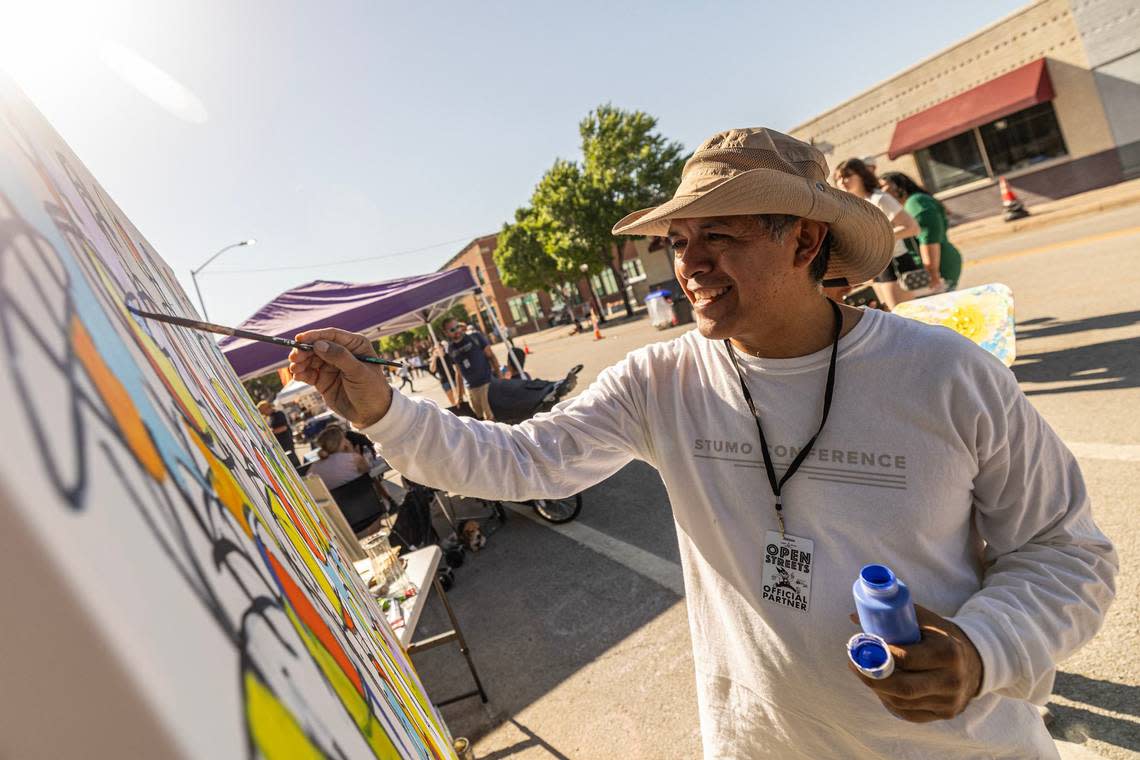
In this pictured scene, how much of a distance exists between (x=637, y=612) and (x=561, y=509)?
193 cm

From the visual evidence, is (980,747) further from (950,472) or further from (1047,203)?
(1047,203)

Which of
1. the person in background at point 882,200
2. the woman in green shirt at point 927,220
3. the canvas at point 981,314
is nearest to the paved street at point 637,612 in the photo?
the canvas at point 981,314

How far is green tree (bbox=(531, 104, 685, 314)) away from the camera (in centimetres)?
2559

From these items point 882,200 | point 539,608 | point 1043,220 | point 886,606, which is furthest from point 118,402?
point 1043,220

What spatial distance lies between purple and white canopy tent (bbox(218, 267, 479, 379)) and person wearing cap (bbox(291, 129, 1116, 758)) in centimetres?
Answer: 595

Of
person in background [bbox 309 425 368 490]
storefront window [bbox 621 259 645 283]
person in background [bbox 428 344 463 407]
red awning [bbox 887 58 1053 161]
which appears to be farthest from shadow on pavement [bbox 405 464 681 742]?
storefront window [bbox 621 259 645 283]

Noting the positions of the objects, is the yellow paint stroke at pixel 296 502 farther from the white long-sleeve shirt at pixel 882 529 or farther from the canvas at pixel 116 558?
the canvas at pixel 116 558

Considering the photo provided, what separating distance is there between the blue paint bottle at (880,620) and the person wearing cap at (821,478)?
0.04m

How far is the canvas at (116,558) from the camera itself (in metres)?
0.37

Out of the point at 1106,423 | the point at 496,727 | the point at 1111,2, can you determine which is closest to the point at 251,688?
the point at 496,727

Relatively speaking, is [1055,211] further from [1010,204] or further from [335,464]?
[335,464]

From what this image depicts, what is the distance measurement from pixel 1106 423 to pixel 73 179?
5724 millimetres

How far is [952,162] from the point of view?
69.0ft

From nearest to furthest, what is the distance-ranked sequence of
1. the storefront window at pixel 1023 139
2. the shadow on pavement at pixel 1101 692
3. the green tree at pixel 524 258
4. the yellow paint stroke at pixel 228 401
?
the yellow paint stroke at pixel 228 401, the shadow on pavement at pixel 1101 692, the storefront window at pixel 1023 139, the green tree at pixel 524 258
